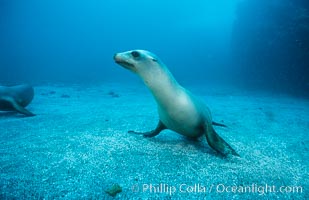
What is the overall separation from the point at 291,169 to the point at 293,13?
1496cm

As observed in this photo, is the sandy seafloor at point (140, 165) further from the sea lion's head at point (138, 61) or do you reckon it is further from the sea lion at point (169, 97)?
the sea lion's head at point (138, 61)

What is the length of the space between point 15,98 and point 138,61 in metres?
5.01

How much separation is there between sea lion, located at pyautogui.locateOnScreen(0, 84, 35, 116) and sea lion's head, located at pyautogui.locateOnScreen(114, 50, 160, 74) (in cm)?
407

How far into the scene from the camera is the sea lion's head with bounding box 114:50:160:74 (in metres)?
2.76

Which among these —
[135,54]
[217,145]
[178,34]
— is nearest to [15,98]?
[135,54]

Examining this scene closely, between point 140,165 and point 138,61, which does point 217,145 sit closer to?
point 140,165

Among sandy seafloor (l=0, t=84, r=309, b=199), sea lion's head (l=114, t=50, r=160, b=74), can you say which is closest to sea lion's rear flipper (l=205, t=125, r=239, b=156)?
sandy seafloor (l=0, t=84, r=309, b=199)

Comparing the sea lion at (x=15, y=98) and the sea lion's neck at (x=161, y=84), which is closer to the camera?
the sea lion's neck at (x=161, y=84)

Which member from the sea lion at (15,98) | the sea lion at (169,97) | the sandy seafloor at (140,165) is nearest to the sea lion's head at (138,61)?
the sea lion at (169,97)

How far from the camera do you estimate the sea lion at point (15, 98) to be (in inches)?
219

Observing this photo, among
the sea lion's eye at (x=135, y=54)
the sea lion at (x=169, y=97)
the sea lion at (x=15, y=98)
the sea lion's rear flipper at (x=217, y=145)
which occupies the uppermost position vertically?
the sea lion's eye at (x=135, y=54)

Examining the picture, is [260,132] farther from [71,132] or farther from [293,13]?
[293,13]

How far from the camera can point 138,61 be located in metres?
2.81

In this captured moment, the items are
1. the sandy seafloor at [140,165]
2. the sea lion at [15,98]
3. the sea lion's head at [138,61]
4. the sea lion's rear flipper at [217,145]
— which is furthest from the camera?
the sea lion at [15,98]
